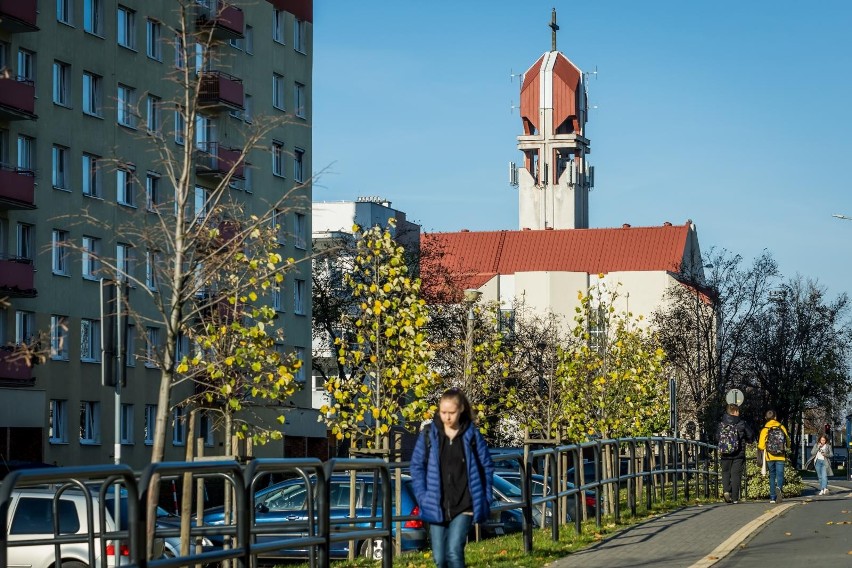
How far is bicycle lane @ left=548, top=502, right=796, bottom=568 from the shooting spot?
15930mm

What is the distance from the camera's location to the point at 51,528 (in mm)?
12836

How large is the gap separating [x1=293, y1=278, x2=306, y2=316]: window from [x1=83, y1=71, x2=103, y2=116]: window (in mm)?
16922

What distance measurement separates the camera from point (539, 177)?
14050 cm

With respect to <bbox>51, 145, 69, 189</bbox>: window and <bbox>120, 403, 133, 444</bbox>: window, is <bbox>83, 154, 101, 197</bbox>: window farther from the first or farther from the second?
<bbox>120, 403, 133, 444</bbox>: window

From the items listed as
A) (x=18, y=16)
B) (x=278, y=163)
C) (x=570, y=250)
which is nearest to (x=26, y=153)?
(x=18, y=16)

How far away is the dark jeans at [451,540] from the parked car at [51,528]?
1965mm

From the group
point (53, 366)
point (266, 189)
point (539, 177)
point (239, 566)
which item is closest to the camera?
point (239, 566)

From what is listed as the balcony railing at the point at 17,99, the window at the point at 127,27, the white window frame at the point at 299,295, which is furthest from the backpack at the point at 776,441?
the white window frame at the point at 299,295

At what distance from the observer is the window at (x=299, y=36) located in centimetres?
6831

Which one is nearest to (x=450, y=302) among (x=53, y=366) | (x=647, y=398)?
(x=53, y=366)

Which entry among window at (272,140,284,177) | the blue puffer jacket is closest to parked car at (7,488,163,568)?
the blue puffer jacket

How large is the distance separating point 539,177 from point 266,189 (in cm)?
7759

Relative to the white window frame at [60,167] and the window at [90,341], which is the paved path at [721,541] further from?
the white window frame at [60,167]

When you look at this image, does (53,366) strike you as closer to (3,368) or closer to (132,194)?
(3,368)
